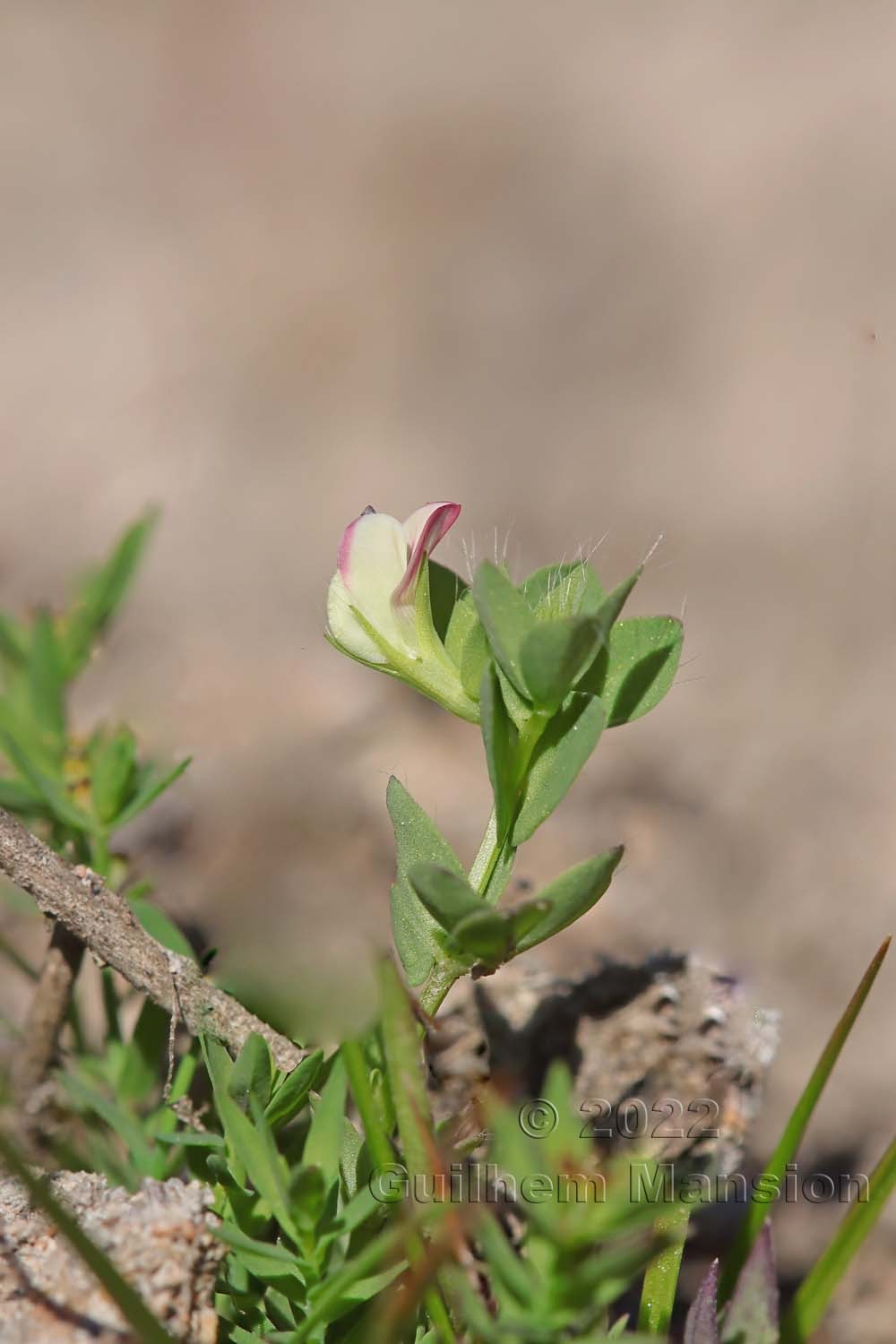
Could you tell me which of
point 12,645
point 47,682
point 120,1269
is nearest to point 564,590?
point 120,1269

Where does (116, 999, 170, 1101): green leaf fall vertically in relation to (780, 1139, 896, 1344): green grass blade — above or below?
below

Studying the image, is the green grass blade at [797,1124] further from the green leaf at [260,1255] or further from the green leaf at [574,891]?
the green leaf at [260,1255]

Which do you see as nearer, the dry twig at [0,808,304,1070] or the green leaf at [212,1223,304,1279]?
the green leaf at [212,1223,304,1279]

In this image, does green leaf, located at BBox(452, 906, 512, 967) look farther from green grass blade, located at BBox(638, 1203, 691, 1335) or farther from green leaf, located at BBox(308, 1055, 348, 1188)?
green grass blade, located at BBox(638, 1203, 691, 1335)

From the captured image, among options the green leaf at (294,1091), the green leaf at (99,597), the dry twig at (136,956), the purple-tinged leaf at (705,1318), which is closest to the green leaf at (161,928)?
the dry twig at (136,956)

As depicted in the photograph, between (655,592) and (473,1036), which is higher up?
(655,592)

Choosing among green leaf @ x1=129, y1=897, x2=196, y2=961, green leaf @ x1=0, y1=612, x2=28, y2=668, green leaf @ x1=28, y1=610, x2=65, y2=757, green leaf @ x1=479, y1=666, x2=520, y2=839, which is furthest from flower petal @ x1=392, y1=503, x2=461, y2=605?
green leaf @ x1=0, y1=612, x2=28, y2=668

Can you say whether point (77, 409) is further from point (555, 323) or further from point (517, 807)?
point (517, 807)

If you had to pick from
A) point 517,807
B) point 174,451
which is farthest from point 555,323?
point 517,807
